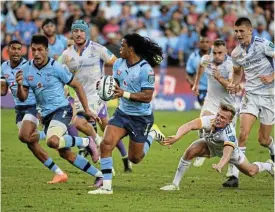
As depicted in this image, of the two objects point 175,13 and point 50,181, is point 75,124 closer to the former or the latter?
point 50,181

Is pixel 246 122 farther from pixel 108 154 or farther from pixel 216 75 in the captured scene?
pixel 108 154

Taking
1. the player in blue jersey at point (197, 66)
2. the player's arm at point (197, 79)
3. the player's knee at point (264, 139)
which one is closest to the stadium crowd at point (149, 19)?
the player in blue jersey at point (197, 66)

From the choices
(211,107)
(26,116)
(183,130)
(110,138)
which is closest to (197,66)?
(211,107)

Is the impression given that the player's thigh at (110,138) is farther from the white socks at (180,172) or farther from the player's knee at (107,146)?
the white socks at (180,172)

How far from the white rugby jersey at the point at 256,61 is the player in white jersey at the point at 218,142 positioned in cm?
165

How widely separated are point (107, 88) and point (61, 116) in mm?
1579

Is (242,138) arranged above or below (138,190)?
above

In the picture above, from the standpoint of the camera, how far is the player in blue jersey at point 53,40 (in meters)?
21.4

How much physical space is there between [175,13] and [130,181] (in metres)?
17.9

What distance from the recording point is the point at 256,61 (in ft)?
52.2

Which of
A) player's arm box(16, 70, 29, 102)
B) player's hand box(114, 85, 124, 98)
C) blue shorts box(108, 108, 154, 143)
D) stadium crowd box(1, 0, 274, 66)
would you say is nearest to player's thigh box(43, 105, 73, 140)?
player's arm box(16, 70, 29, 102)

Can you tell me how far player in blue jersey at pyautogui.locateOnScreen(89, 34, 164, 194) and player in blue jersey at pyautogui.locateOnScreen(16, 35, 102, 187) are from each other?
0.70 metres

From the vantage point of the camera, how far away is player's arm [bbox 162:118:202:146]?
1358 cm

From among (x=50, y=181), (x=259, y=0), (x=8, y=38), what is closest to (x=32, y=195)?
(x=50, y=181)
